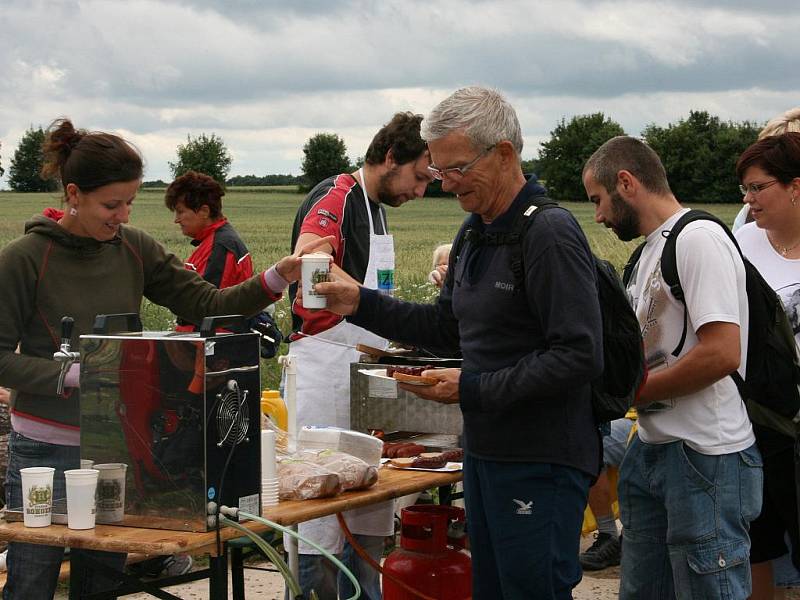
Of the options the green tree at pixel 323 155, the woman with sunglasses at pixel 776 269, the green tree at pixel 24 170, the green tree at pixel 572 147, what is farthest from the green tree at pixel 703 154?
the woman with sunglasses at pixel 776 269

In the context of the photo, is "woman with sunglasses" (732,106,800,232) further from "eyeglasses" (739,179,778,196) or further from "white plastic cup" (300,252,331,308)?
"white plastic cup" (300,252,331,308)

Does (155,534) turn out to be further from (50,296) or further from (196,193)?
(196,193)

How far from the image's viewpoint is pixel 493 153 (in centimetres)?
297

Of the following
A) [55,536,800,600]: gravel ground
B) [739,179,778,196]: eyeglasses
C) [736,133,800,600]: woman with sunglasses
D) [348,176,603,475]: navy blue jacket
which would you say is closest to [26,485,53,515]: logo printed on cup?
[348,176,603,475]: navy blue jacket

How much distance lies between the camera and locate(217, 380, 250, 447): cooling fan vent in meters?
2.86

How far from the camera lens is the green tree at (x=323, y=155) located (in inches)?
1799

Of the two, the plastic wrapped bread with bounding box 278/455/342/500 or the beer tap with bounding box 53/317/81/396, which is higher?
the beer tap with bounding box 53/317/81/396

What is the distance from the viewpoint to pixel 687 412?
10.9 feet

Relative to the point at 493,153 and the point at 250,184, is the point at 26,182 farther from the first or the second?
the point at 493,153

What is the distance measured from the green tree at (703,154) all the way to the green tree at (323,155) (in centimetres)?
1345

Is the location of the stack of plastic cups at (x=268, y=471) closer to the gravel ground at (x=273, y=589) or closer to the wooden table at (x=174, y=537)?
the wooden table at (x=174, y=537)

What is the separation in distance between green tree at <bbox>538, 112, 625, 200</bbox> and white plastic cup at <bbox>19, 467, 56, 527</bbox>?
138ft

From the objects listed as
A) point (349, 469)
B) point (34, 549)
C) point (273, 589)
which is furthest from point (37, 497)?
point (273, 589)

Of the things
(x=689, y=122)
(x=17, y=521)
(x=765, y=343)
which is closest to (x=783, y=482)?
(x=765, y=343)
